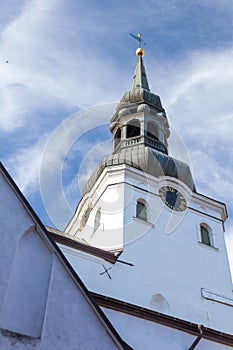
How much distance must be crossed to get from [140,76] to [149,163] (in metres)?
9.85

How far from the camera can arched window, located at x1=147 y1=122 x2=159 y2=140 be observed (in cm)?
2312

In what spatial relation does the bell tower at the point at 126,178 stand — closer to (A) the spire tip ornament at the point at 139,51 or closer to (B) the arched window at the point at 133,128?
(B) the arched window at the point at 133,128

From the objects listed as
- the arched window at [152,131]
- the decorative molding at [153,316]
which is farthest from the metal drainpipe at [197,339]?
the arched window at [152,131]

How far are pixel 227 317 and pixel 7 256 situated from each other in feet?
34.1

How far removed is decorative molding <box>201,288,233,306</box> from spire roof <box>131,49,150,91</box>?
13.0 metres

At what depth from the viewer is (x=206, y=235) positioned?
1969 centimetres

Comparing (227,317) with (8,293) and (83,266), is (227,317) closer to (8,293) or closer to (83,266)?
→ (83,266)

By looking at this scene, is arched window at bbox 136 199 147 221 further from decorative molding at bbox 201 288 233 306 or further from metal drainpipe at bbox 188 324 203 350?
metal drainpipe at bbox 188 324 203 350

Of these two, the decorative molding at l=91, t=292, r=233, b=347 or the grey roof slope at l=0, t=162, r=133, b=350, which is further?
the decorative molding at l=91, t=292, r=233, b=347

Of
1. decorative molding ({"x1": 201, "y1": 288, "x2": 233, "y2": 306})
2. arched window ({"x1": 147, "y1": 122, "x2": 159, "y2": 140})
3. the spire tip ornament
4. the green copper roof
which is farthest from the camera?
the spire tip ornament

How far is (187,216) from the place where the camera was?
63.8 ft

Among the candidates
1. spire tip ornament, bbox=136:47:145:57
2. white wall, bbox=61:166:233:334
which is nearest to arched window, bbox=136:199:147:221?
white wall, bbox=61:166:233:334

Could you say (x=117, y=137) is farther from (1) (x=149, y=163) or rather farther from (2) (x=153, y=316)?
(2) (x=153, y=316)

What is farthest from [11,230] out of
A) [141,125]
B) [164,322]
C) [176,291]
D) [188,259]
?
[141,125]
